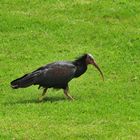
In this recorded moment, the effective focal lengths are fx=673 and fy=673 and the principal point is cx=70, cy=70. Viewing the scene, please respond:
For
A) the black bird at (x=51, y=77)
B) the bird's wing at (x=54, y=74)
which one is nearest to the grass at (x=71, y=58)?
the black bird at (x=51, y=77)

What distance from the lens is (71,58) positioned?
1834cm

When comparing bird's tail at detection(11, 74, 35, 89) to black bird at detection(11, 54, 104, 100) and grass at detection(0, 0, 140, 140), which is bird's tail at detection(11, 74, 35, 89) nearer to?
black bird at detection(11, 54, 104, 100)

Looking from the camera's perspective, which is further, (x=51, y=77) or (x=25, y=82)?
(x=51, y=77)

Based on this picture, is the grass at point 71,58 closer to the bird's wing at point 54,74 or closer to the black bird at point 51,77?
the black bird at point 51,77

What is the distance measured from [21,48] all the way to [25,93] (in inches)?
167

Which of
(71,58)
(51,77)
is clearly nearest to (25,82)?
(51,77)

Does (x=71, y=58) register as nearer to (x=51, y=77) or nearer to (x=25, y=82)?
(x=51, y=77)

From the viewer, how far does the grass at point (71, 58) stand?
40.0 feet

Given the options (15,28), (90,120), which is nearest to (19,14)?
(15,28)

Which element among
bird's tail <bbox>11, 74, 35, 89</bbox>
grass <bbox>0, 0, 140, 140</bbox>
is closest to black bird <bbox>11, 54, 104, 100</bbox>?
bird's tail <bbox>11, 74, 35, 89</bbox>

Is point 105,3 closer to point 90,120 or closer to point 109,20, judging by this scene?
point 109,20

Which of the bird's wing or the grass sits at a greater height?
the bird's wing

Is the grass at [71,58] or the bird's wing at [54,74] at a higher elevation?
the bird's wing at [54,74]

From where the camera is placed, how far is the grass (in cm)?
1220
